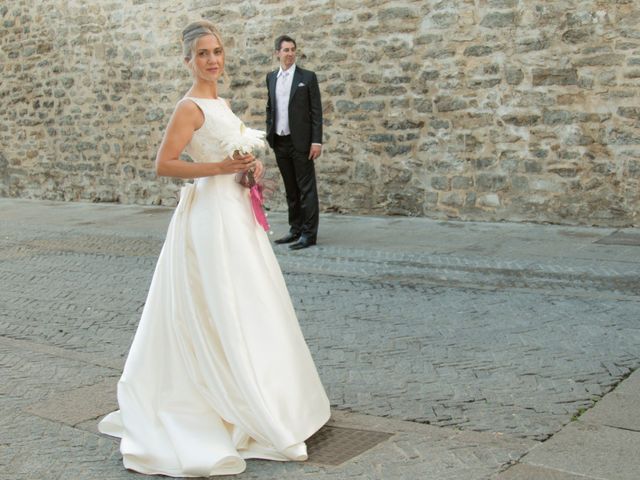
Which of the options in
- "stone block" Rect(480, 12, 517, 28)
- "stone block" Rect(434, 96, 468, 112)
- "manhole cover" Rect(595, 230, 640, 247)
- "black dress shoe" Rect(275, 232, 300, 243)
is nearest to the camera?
"manhole cover" Rect(595, 230, 640, 247)

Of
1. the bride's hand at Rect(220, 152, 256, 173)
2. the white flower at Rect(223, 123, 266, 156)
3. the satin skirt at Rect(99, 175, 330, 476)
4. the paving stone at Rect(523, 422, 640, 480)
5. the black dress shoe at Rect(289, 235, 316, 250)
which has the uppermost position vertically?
the white flower at Rect(223, 123, 266, 156)

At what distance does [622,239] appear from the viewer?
8.59 metres

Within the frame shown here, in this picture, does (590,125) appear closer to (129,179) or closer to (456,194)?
(456,194)

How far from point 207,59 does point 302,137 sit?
5.07 metres

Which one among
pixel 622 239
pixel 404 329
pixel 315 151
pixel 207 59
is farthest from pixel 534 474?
pixel 315 151

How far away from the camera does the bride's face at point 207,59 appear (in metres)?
3.78

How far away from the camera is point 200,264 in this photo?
3801 mm

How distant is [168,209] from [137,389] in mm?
9422

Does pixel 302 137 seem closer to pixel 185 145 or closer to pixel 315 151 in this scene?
pixel 315 151

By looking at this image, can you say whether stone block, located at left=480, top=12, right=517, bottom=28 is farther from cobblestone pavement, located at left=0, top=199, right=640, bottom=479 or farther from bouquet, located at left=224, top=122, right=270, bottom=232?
bouquet, located at left=224, top=122, right=270, bottom=232

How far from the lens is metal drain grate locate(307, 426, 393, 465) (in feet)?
12.0

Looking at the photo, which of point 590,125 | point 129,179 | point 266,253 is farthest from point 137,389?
point 129,179

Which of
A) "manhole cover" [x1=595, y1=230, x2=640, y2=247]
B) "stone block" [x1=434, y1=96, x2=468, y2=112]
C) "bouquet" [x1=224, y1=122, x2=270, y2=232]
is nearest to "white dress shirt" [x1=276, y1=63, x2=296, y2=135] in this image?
"stone block" [x1=434, y1=96, x2=468, y2=112]

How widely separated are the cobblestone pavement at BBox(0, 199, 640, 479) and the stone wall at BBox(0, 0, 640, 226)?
586 mm
